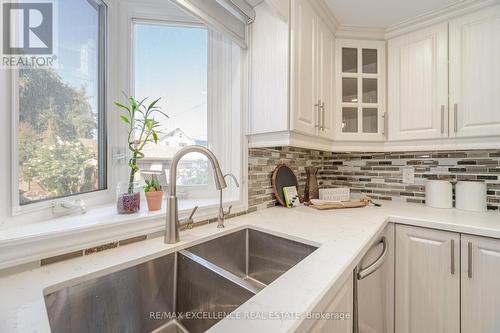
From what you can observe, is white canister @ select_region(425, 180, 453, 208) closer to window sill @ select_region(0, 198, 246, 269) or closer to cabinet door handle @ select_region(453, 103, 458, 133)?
cabinet door handle @ select_region(453, 103, 458, 133)

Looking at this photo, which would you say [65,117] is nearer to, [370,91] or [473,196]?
[370,91]

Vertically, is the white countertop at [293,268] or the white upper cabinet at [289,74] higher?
the white upper cabinet at [289,74]

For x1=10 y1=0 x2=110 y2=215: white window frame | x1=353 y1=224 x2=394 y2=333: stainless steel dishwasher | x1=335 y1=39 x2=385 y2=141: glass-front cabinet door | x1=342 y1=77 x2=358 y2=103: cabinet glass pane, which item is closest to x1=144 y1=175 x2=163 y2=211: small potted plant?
x1=10 y1=0 x2=110 y2=215: white window frame

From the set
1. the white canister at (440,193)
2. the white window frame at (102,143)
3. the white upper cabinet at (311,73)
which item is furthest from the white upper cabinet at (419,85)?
the white window frame at (102,143)

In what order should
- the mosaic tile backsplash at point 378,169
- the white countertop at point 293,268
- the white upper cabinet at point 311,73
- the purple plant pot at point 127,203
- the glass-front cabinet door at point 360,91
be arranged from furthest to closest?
the glass-front cabinet door at point 360,91 < the mosaic tile backsplash at point 378,169 < the white upper cabinet at point 311,73 < the purple plant pot at point 127,203 < the white countertop at point 293,268

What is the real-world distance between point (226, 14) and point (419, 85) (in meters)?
1.33

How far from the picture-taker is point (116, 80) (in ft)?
3.79

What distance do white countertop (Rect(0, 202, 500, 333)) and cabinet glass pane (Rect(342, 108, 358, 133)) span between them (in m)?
0.61

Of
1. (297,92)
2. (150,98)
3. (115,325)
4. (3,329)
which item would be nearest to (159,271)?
(115,325)

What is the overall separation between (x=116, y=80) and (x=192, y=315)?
118 centimetres

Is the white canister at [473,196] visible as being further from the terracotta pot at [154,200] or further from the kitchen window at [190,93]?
the terracotta pot at [154,200]

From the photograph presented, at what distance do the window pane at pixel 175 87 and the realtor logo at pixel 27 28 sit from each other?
405 millimetres

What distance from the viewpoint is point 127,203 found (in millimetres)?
942

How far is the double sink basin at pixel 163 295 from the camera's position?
61cm
